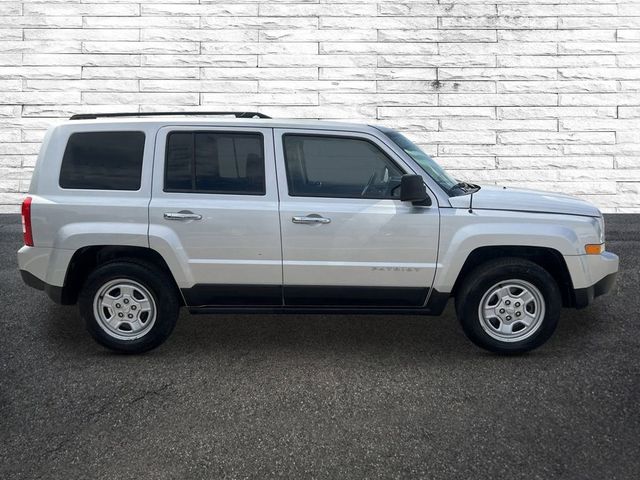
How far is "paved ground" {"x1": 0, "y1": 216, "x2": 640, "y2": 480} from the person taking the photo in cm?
338

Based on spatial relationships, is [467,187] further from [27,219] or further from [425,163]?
[27,219]

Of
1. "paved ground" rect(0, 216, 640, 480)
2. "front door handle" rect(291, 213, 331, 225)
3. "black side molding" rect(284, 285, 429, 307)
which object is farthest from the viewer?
"black side molding" rect(284, 285, 429, 307)

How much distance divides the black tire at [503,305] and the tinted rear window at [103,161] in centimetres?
274

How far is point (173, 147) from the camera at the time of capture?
5.16 m

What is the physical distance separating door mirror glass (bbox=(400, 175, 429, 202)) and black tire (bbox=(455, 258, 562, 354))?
79 cm

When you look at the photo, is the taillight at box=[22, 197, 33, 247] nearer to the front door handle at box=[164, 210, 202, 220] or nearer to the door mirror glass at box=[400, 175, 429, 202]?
the front door handle at box=[164, 210, 202, 220]

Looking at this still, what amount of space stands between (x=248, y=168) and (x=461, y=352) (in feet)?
7.33

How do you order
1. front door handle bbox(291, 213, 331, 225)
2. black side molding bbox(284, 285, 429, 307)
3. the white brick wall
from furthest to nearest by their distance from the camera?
1. the white brick wall
2. black side molding bbox(284, 285, 429, 307)
3. front door handle bbox(291, 213, 331, 225)

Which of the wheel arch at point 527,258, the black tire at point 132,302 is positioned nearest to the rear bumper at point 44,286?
the black tire at point 132,302

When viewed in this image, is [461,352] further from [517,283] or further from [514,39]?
[514,39]

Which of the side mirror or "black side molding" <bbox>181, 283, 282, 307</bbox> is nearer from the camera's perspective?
the side mirror

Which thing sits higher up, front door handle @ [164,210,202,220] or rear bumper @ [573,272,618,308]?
front door handle @ [164,210,202,220]

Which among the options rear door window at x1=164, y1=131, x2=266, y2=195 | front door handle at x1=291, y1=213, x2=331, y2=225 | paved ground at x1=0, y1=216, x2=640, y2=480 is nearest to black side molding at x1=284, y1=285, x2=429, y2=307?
paved ground at x1=0, y1=216, x2=640, y2=480

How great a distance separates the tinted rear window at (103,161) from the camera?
5.14m
